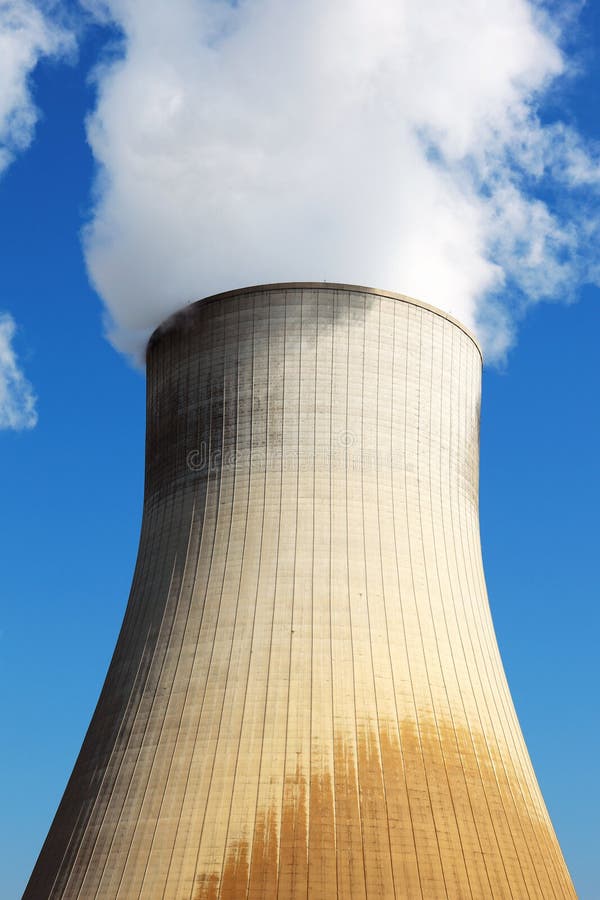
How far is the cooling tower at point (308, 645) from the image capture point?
39.0 ft

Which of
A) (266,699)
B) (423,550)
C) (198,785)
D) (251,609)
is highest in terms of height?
(423,550)

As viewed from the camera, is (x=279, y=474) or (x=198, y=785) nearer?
(x=198, y=785)

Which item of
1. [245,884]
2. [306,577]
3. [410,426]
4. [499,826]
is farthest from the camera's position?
[410,426]

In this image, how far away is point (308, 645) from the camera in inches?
510

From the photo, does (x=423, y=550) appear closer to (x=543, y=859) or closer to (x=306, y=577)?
(x=306, y=577)

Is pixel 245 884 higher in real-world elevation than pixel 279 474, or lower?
lower

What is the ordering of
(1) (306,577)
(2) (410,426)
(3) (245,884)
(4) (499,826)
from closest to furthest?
(3) (245,884) → (4) (499,826) → (1) (306,577) → (2) (410,426)

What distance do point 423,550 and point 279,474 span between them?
2.05 m

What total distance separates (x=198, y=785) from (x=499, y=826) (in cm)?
343

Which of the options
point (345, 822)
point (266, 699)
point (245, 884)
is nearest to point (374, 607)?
point (266, 699)

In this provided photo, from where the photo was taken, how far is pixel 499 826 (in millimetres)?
12516

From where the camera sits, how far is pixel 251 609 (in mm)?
13211

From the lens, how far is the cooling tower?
1189 cm

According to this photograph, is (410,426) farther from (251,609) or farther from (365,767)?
(365,767)
